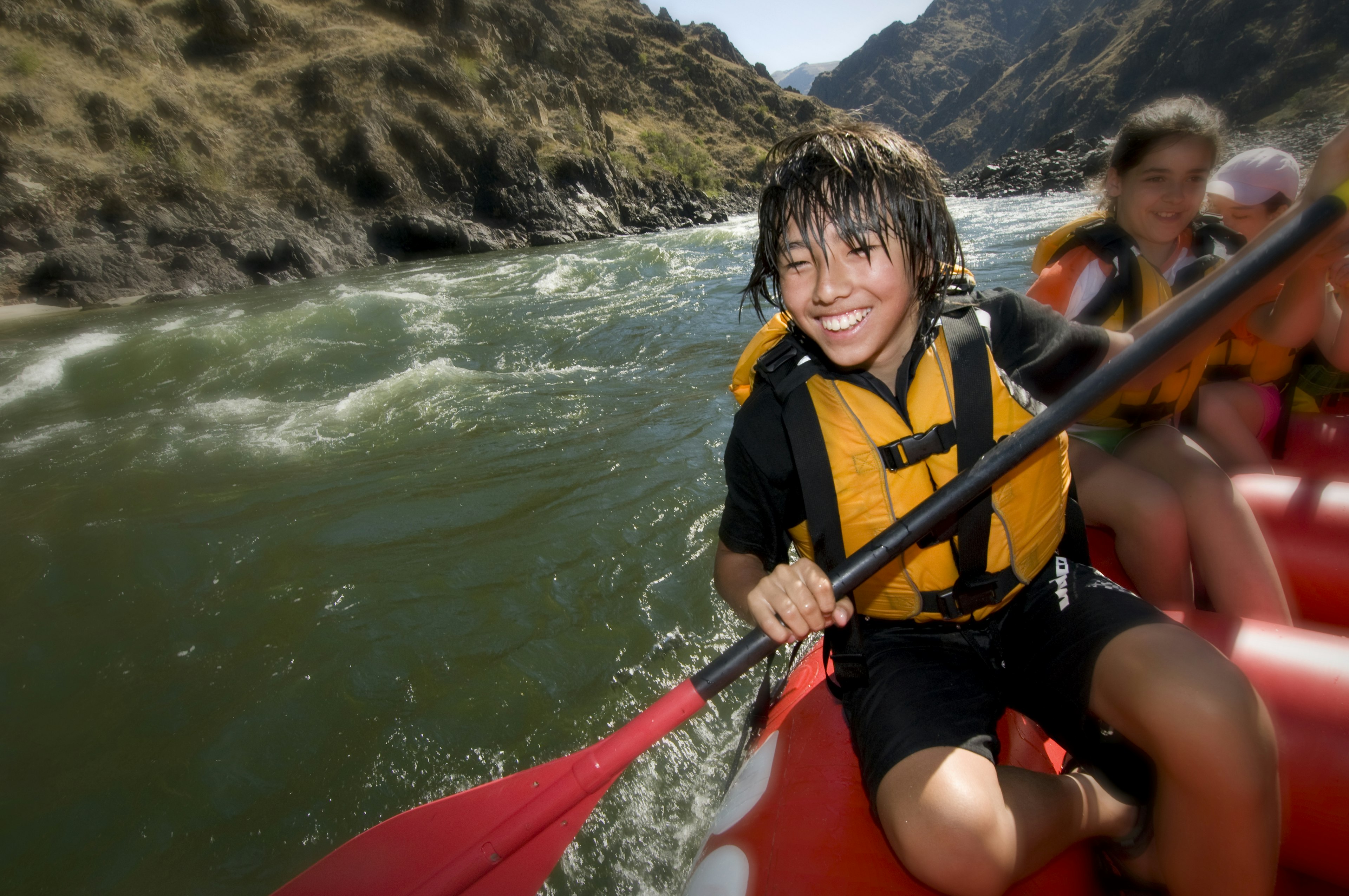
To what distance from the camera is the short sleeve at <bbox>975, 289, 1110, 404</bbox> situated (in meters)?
1.29

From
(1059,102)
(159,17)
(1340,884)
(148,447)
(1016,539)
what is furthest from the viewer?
(1059,102)

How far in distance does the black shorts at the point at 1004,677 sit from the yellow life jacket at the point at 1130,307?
2.33 ft

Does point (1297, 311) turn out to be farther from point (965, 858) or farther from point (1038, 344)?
point (965, 858)

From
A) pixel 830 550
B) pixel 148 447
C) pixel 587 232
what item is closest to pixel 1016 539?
pixel 830 550

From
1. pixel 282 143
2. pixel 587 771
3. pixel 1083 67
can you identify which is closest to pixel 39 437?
pixel 587 771

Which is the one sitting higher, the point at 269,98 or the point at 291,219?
the point at 269,98

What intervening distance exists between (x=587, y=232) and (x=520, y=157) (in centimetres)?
294

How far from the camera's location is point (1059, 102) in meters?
55.6

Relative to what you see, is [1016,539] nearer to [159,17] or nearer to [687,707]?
[687,707]

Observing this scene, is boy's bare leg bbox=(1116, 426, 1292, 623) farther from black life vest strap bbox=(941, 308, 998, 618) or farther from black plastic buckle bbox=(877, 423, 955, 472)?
black plastic buckle bbox=(877, 423, 955, 472)

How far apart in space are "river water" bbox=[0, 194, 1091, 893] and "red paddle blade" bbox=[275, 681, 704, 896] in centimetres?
20

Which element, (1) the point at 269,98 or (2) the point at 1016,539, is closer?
(2) the point at 1016,539

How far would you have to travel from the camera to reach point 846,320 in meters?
1.17

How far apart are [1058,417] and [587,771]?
112 centimetres
